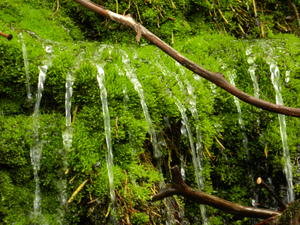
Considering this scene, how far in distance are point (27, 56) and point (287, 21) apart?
3.40 meters

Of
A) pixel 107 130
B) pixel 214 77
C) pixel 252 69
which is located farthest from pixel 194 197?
pixel 252 69

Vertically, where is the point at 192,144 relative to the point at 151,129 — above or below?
below

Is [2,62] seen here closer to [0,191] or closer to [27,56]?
[27,56]

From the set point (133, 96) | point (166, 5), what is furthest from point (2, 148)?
point (166, 5)

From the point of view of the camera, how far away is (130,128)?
2928mm

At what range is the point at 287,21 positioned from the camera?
16.6 feet

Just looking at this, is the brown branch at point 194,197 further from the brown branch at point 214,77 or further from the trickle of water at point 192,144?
the brown branch at point 214,77

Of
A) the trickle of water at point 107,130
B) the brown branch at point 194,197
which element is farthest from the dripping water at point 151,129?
the brown branch at point 194,197

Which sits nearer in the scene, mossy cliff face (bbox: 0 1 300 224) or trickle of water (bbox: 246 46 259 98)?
mossy cliff face (bbox: 0 1 300 224)

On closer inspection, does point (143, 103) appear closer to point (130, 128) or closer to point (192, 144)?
point (130, 128)

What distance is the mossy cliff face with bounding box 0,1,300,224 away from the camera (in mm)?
2834

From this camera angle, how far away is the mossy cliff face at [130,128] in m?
2.83

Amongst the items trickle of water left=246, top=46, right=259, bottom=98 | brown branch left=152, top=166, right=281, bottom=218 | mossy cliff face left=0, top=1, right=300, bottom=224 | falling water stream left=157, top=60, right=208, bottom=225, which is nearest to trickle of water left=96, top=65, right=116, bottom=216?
mossy cliff face left=0, top=1, right=300, bottom=224

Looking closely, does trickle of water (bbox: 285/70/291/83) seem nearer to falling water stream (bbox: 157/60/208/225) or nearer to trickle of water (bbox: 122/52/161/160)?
falling water stream (bbox: 157/60/208/225)
